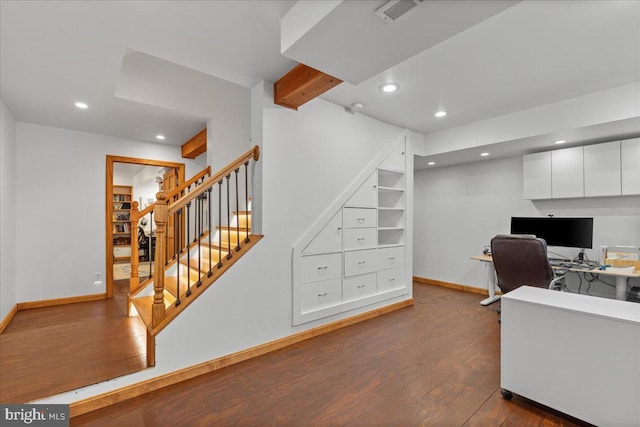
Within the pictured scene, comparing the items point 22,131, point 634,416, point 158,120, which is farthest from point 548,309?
point 22,131

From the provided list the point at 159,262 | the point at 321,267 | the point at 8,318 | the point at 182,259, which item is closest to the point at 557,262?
the point at 321,267

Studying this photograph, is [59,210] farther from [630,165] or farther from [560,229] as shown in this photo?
[630,165]

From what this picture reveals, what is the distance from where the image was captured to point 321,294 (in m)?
3.18

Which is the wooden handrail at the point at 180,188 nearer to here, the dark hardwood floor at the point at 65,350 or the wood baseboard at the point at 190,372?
the dark hardwood floor at the point at 65,350

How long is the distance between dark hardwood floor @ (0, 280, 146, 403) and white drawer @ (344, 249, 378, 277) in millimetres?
2126

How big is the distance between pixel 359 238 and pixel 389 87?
1.71 metres

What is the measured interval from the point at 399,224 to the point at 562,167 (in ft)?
7.26

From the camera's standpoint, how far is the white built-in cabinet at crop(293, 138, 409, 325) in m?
3.08

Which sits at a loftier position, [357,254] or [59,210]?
[59,210]

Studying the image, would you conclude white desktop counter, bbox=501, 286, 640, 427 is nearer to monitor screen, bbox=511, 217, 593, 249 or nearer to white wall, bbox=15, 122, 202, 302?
monitor screen, bbox=511, 217, 593, 249

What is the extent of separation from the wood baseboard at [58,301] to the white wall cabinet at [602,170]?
666cm

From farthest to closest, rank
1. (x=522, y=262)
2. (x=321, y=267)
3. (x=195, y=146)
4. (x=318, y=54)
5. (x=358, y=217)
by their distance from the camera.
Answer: (x=195, y=146) → (x=358, y=217) → (x=321, y=267) → (x=522, y=262) → (x=318, y=54)

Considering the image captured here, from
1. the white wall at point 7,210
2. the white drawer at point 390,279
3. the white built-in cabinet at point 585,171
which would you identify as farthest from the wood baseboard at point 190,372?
the white built-in cabinet at point 585,171

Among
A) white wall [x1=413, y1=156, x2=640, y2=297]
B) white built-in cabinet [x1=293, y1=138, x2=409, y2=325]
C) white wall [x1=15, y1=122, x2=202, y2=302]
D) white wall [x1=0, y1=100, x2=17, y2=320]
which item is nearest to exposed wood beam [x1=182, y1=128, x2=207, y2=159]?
white wall [x1=15, y1=122, x2=202, y2=302]
